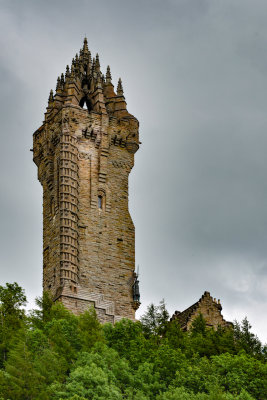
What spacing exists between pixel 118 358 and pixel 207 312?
2059 centimetres

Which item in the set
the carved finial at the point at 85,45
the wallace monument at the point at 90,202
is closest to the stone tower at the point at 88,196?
the wallace monument at the point at 90,202

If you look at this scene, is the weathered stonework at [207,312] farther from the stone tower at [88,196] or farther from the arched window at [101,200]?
the arched window at [101,200]

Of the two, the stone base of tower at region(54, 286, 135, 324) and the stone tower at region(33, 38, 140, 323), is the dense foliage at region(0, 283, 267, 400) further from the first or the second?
the stone tower at region(33, 38, 140, 323)

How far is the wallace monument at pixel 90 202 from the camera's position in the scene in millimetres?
92250

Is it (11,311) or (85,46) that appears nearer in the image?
(11,311)

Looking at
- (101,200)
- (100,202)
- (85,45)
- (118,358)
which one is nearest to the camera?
(118,358)

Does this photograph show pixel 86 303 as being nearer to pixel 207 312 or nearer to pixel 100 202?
pixel 100 202

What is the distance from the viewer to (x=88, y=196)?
9569cm

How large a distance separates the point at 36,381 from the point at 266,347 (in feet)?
69.0

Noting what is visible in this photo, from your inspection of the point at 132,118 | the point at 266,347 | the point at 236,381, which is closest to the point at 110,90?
the point at 132,118

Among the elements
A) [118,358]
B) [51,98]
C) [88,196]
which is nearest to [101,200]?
[88,196]

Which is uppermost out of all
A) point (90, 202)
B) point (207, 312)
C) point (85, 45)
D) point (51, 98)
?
point (85, 45)

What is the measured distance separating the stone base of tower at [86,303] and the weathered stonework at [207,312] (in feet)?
18.8

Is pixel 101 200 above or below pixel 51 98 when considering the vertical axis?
below
